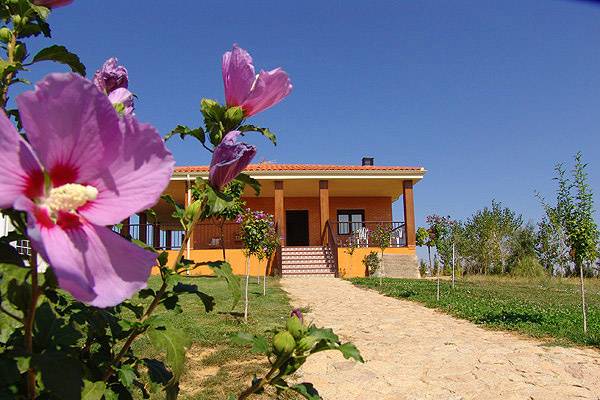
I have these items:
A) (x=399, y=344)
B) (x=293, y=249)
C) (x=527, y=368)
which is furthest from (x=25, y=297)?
(x=293, y=249)

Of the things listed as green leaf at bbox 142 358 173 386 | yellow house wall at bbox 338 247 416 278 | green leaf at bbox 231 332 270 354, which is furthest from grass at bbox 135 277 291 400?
yellow house wall at bbox 338 247 416 278

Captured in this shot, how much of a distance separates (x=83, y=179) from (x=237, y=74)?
44cm

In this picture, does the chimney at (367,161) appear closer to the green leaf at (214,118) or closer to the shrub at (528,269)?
the shrub at (528,269)

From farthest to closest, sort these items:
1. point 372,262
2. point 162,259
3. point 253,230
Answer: point 372,262 → point 253,230 → point 162,259

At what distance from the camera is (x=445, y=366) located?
5.15 m

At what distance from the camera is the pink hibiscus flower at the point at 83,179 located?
52cm

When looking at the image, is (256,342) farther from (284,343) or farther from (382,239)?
(382,239)

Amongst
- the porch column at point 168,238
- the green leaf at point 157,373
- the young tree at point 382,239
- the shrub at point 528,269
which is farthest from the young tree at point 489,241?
the green leaf at point 157,373

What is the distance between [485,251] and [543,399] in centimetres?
2235

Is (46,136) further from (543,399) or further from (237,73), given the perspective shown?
(543,399)

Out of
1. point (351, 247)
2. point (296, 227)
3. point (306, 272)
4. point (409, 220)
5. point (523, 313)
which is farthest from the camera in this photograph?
point (296, 227)

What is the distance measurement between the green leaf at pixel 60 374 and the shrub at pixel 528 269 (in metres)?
24.3

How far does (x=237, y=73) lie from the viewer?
0.95 m

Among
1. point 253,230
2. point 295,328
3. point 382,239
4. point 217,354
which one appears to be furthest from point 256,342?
point 382,239
